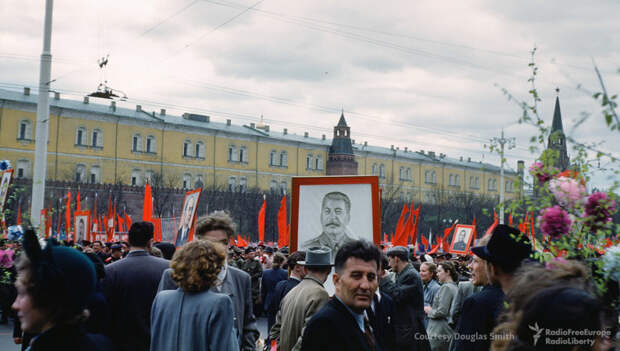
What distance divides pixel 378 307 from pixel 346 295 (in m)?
0.99

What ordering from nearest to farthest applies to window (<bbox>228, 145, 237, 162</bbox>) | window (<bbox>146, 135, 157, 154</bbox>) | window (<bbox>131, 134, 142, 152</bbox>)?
window (<bbox>131, 134, 142, 152</bbox>) → window (<bbox>146, 135, 157, 154</bbox>) → window (<bbox>228, 145, 237, 162</bbox>)

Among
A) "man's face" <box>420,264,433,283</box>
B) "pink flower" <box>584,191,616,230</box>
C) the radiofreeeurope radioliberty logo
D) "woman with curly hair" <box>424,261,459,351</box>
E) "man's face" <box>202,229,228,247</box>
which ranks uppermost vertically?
"pink flower" <box>584,191,616,230</box>

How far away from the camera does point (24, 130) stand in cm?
7056

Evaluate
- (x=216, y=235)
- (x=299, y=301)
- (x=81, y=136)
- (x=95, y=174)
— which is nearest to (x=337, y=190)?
(x=216, y=235)

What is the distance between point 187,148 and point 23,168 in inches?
807

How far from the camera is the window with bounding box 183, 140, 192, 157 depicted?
82.9m

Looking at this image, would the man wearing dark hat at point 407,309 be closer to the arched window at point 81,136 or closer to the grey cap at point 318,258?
the grey cap at point 318,258

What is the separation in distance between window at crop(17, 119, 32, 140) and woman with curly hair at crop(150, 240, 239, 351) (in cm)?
7182

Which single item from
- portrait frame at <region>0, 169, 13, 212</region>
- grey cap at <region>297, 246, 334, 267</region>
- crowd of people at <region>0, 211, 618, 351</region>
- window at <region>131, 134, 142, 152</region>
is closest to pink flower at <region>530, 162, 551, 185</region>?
crowd of people at <region>0, 211, 618, 351</region>

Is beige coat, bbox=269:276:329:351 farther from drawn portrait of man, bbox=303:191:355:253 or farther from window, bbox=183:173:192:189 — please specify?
window, bbox=183:173:192:189

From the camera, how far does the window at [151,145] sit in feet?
262

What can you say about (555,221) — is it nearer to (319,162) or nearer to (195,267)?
(195,267)

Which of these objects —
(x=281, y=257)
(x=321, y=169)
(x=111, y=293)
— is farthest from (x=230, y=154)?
(x=111, y=293)

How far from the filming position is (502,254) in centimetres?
422
